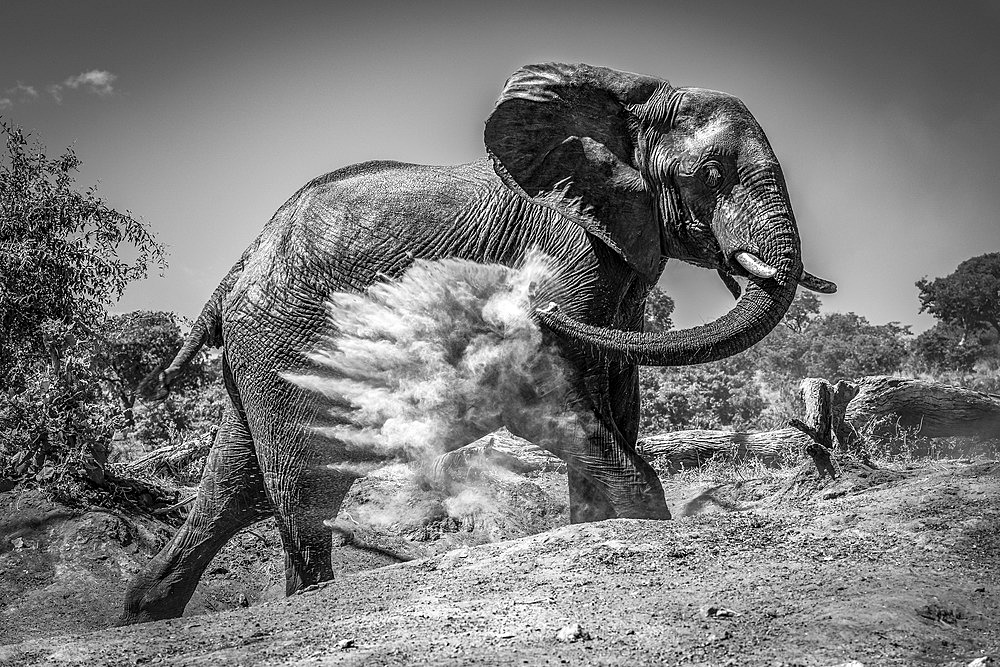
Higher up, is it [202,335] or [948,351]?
[948,351]

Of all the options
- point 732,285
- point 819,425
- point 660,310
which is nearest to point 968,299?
point 660,310

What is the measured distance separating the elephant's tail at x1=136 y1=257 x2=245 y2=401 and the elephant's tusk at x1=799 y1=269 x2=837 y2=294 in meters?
3.93

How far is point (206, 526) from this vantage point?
7145mm

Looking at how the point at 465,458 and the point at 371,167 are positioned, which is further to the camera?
the point at 465,458

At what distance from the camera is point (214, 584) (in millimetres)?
9039

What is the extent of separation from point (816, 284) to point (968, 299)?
21.3m

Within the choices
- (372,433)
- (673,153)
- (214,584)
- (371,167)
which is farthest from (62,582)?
(673,153)

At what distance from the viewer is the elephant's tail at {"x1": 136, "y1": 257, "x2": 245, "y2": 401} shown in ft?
23.3

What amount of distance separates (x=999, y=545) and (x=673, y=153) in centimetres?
274

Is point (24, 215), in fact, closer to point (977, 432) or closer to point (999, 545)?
point (999, 545)

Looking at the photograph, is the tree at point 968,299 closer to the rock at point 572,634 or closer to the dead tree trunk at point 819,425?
the dead tree trunk at point 819,425

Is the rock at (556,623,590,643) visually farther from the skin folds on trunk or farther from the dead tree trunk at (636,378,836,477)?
the dead tree trunk at (636,378,836,477)

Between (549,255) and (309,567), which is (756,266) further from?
(309,567)

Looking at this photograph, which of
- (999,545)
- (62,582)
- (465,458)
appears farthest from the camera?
(465,458)
